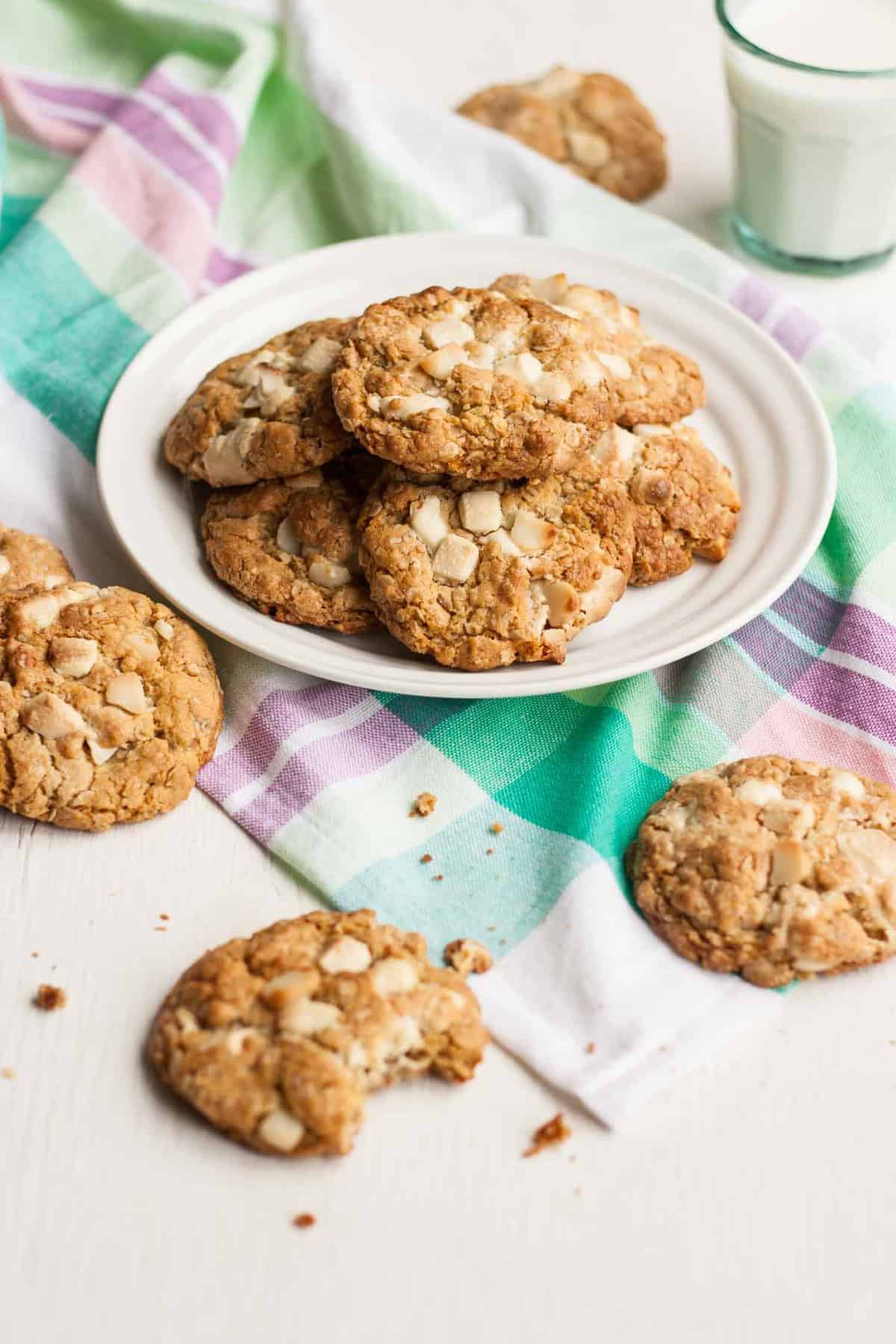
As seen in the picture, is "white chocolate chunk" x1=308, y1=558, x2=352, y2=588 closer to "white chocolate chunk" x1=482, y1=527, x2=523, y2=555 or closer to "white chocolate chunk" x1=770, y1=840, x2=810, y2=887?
"white chocolate chunk" x1=482, y1=527, x2=523, y2=555

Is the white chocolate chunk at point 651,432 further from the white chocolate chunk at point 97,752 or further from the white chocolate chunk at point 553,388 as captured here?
the white chocolate chunk at point 97,752

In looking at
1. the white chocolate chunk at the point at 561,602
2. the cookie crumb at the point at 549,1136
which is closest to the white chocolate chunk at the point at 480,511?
the white chocolate chunk at the point at 561,602

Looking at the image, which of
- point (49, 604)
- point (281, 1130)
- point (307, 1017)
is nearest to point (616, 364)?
point (49, 604)

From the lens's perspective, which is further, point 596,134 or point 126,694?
point 596,134

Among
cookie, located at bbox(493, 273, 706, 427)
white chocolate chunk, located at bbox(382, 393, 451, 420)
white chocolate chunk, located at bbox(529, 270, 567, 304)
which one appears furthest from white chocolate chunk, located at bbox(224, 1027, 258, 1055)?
white chocolate chunk, located at bbox(529, 270, 567, 304)

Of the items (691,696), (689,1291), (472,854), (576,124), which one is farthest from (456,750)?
(576,124)

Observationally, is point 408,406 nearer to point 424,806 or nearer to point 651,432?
point 651,432
